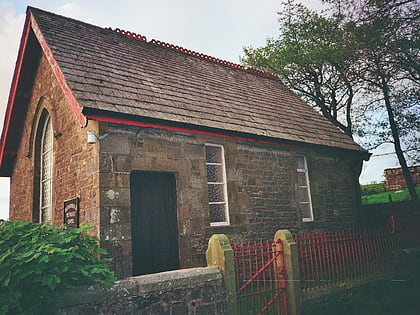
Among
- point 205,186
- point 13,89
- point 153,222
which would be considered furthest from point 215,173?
point 13,89

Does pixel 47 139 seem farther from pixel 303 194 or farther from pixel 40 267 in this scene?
pixel 303 194

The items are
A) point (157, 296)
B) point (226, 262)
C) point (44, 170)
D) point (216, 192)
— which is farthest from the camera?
point (44, 170)

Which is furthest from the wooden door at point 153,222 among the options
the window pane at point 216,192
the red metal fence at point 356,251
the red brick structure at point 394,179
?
the red brick structure at point 394,179

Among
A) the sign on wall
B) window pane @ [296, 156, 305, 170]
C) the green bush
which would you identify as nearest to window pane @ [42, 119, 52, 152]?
the sign on wall

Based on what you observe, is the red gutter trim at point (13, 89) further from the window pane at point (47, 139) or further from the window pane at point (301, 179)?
the window pane at point (301, 179)

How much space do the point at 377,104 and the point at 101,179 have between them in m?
16.7

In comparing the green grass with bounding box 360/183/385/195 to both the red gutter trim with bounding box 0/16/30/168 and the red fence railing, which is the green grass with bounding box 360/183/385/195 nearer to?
the red fence railing

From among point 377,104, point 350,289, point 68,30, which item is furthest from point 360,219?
point 68,30

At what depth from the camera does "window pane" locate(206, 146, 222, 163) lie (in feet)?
32.7

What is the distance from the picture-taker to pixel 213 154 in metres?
10.1

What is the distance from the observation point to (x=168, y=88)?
33.2 ft

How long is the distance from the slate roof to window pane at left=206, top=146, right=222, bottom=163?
711 mm

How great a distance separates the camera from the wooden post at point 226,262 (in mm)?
5738

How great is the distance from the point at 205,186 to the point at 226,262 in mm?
3555
